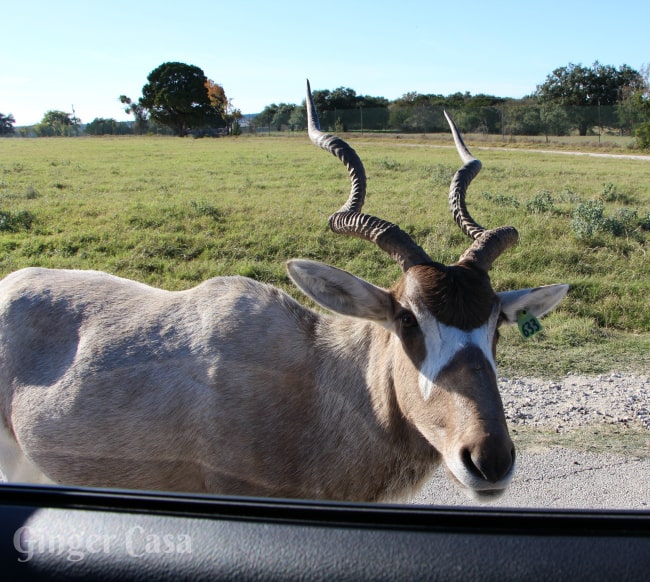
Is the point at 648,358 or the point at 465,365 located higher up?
the point at 465,365

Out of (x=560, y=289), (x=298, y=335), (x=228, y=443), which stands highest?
(x=560, y=289)

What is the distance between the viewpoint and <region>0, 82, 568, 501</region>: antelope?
3.20m

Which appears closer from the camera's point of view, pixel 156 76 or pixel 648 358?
pixel 648 358

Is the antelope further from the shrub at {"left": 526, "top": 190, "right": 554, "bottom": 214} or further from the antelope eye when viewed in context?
the shrub at {"left": 526, "top": 190, "right": 554, "bottom": 214}

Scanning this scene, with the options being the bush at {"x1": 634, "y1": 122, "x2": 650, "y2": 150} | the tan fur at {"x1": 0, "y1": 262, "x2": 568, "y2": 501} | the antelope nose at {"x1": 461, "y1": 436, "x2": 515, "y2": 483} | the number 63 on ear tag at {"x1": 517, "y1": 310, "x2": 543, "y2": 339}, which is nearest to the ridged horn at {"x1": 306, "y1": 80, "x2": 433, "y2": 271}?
the tan fur at {"x1": 0, "y1": 262, "x2": 568, "y2": 501}

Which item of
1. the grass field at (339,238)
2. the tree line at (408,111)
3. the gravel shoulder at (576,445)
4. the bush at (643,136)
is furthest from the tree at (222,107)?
the bush at (643,136)

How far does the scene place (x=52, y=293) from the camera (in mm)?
4031

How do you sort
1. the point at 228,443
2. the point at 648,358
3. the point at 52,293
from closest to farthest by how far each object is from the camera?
the point at 228,443 → the point at 52,293 → the point at 648,358

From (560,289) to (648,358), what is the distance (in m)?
4.07

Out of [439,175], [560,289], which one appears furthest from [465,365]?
[439,175]

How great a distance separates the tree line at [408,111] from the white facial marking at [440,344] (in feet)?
75.3

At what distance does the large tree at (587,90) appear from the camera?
1825 inches

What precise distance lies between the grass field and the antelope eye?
370 centimetres

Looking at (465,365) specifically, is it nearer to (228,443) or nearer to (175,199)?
(228,443)
